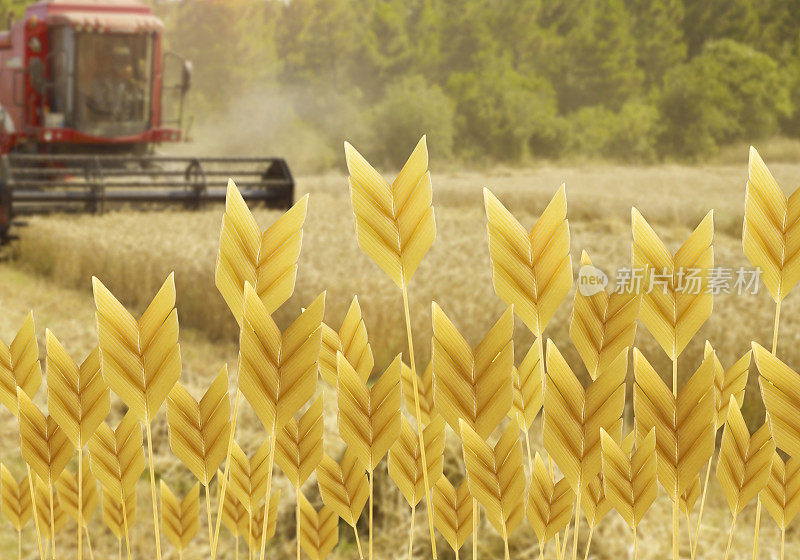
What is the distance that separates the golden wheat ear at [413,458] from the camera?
0.81 meters

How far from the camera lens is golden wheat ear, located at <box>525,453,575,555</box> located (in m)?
0.80

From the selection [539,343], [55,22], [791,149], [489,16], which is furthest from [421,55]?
[539,343]

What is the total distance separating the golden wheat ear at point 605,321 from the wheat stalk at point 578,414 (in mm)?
36

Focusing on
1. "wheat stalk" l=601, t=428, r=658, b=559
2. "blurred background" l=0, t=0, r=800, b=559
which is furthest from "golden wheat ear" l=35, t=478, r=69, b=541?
"blurred background" l=0, t=0, r=800, b=559

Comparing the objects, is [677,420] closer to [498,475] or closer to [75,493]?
[498,475]

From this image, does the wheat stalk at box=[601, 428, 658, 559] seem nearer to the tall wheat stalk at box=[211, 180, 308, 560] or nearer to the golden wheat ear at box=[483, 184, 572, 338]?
the golden wheat ear at box=[483, 184, 572, 338]

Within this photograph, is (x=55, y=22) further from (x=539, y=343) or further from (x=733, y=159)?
(x=733, y=159)

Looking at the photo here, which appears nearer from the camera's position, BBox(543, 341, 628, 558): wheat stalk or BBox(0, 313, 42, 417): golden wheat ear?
BBox(543, 341, 628, 558): wheat stalk

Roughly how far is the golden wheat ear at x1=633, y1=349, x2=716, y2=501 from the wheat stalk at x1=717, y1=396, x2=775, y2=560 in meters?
0.08

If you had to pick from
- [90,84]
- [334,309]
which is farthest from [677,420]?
[90,84]

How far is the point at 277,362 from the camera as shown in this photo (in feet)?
2.32

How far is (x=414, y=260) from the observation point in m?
0.70

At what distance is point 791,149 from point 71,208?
2259cm

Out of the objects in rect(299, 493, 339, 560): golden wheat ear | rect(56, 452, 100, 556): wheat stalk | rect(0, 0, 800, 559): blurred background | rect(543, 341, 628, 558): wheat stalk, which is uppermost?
rect(543, 341, 628, 558): wheat stalk
